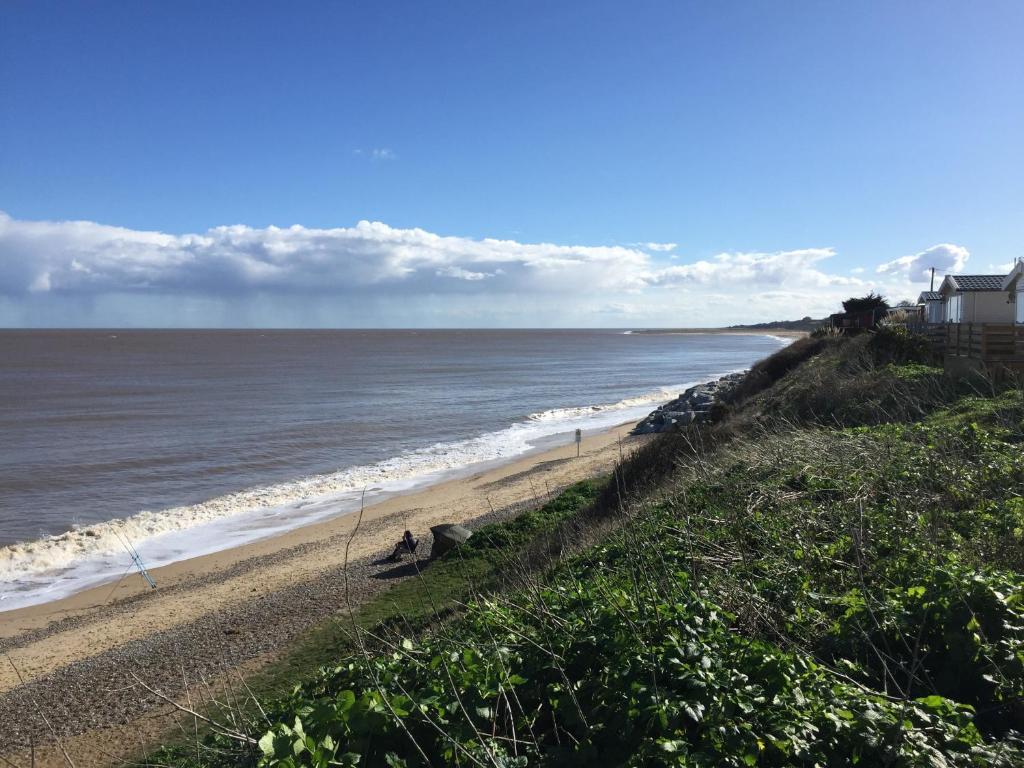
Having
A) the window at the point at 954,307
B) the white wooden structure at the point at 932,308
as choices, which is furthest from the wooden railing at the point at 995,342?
the white wooden structure at the point at 932,308

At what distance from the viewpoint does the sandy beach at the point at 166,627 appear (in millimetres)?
9180

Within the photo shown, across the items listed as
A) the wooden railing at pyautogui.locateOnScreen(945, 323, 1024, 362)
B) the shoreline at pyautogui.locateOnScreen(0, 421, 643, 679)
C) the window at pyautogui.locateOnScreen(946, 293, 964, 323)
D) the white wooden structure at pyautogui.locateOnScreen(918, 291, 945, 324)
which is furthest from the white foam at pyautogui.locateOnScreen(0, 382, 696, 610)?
the white wooden structure at pyautogui.locateOnScreen(918, 291, 945, 324)

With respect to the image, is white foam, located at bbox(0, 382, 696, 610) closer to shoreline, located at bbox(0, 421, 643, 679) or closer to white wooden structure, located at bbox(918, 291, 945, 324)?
shoreline, located at bbox(0, 421, 643, 679)

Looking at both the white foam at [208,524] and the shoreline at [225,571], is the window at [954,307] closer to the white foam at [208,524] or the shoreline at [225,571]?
the shoreline at [225,571]

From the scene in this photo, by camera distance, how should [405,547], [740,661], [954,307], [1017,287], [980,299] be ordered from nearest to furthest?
1. [740,661]
2. [405,547]
3. [1017,287]
4. [980,299]
5. [954,307]

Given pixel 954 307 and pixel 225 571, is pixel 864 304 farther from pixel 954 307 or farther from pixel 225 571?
pixel 225 571

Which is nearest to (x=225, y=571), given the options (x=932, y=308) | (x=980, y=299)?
(x=980, y=299)

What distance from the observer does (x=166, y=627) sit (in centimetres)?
1259

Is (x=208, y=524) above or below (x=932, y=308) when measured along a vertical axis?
below

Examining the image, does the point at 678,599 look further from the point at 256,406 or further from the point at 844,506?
the point at 256,406

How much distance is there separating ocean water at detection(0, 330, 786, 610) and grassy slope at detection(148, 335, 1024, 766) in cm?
1420

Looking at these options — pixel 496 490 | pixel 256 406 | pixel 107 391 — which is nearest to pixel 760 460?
pixel 496 490

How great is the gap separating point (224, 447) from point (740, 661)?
97.6ft

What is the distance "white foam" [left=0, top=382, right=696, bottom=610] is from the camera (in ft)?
53.7
